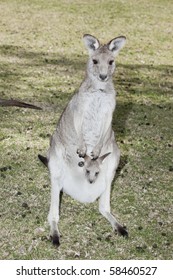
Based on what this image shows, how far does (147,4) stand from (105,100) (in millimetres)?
12995

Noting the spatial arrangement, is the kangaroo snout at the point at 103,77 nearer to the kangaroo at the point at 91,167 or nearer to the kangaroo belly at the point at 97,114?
the kangaroo belly at the point at 97,114

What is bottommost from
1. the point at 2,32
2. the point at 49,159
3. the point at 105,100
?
the point at 2,32

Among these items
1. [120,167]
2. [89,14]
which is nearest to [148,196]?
[120,167]

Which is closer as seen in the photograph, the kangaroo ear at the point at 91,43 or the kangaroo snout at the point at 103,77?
the kangaroo snout at the point at 103,77

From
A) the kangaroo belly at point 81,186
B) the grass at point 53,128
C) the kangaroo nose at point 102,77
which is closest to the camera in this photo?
the kangaroo nose at point 102,77

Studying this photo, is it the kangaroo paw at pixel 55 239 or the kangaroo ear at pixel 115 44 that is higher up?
the kangaroo ear at pixel 115 44

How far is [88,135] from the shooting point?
4254 millimetres

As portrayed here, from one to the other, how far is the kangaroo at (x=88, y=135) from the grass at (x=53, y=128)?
26 cm

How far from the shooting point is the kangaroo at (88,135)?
4137mm

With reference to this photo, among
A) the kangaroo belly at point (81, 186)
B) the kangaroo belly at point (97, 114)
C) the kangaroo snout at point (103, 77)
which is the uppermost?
the kangaroo snout at point (103, 77)

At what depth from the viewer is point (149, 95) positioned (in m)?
8.58

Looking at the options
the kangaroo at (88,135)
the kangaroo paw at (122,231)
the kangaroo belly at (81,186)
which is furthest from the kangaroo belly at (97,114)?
the kangaroo paw at (122,231)

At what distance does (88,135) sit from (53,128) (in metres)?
2.50

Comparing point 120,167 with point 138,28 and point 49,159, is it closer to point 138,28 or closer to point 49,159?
point 49,159
